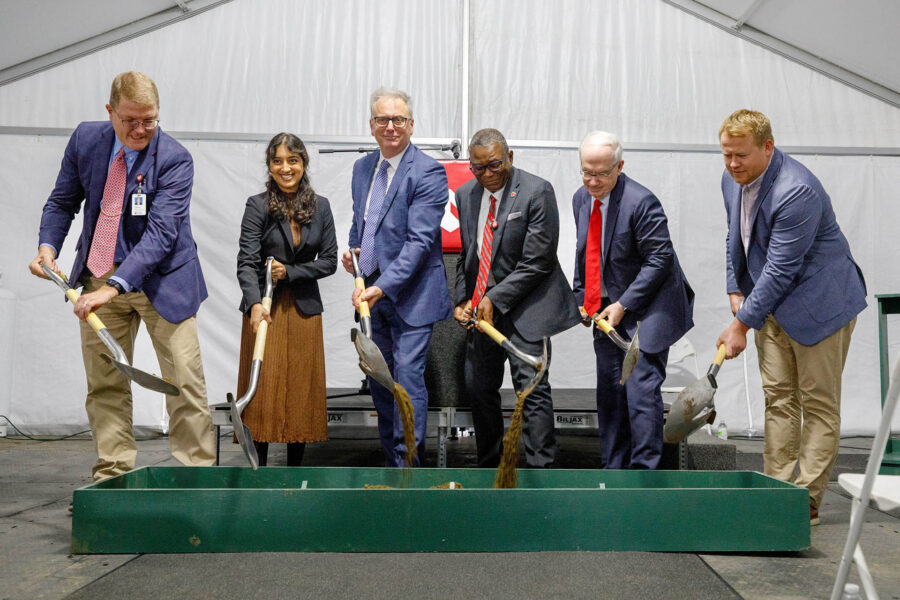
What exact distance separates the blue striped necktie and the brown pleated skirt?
0.46m

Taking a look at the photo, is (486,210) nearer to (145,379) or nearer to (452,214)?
(452,214)

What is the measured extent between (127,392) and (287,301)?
75 centimetres

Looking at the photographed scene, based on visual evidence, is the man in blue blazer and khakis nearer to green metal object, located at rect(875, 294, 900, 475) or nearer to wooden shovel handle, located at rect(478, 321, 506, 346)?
wooden shovel handle, located at rect(478, 321, 506, 346)

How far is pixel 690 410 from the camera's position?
265 cm

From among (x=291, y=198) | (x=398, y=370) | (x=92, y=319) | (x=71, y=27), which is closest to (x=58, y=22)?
(x=71, y=27)

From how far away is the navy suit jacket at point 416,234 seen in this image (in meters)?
3.05

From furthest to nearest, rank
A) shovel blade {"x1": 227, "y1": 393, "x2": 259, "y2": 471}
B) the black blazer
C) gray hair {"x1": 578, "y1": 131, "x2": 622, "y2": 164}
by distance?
1. the black blazer
2. gray hair {"x1": 578, "y1": 131, "x2": 622, "y2": 164}
3. shovel blade {"x1": 227, "y1": 393, "x2": 259, "y2": 471}

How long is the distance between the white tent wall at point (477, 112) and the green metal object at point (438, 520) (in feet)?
10.4

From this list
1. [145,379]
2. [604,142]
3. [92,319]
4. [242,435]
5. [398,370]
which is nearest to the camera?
[242,435]

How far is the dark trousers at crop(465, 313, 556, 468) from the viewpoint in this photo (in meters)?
3.11

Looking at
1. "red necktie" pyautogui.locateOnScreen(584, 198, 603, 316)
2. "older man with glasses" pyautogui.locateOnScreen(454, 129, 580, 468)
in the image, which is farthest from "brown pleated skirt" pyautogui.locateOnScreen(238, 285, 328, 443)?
"red necktie" pyautogui.locateOnScreen(584, 198, 603, 316)

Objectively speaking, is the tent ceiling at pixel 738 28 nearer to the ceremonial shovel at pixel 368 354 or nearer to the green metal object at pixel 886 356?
the green metal object at pixel 886 356

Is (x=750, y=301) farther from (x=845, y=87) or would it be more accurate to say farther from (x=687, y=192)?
(x=845, y=87)

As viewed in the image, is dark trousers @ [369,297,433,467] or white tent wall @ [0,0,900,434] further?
white tent wall @ [0,0,900,434]
